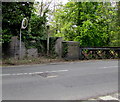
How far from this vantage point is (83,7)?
19750 millimetres

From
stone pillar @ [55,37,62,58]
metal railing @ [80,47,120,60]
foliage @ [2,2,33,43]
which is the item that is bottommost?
metal railing @ [80,47,120,60]

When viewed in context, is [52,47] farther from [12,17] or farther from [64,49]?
[12,17]

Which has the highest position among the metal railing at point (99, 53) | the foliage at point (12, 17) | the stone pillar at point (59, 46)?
the foliage at point (12, 17)

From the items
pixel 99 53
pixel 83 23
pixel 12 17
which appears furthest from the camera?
pixel 83 23

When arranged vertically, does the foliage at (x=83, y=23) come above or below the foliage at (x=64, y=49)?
above

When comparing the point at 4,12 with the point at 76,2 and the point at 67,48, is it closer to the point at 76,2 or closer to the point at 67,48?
the point at 67,48

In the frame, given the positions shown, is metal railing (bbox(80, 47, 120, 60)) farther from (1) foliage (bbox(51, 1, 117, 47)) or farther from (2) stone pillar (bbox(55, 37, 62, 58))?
(1) foliage (bbox(51, 1, 117, 47))

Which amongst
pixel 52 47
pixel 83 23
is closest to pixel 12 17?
pixel 52 47

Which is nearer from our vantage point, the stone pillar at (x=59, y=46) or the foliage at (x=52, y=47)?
the foliage at (x=52, y=47)

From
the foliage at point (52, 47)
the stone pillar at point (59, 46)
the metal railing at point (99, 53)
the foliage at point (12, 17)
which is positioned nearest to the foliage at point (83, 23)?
the metal railing at point (99, 53)

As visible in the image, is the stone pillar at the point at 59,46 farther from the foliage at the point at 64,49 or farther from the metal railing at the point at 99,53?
the metal railing at the point at 99,53

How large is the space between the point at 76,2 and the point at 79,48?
7507mm

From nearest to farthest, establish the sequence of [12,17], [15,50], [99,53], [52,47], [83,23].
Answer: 1. [15,50]
2. [12,17]
3. [52,47]
4. [99,53]
5. [83,23]

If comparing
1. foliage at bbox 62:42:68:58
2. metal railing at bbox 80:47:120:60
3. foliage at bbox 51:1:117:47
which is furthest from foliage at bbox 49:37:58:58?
foliage at bbox 51:1:117:47
